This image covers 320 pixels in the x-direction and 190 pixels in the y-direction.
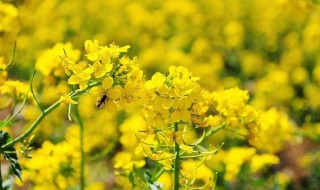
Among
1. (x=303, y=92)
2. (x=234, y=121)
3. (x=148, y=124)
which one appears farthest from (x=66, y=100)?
(x=303, y=92)

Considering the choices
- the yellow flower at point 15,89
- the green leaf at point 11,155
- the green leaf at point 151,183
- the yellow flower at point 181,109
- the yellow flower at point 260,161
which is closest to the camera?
the yellow flower at point 181,109

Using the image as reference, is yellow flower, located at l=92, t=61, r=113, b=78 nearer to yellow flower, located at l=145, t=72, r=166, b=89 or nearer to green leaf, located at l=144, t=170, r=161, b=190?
yellow flower, located at l=145, t=72, r=166, b=89

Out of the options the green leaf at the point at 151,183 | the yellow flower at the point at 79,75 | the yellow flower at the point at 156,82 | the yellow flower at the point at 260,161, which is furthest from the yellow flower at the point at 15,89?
the yellow flower at the point at 260,161

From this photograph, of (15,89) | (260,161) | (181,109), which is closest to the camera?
(181,109)

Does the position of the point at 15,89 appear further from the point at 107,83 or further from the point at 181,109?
the point at 181,109

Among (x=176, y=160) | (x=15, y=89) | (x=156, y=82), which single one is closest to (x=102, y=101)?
(x=156, y=82)

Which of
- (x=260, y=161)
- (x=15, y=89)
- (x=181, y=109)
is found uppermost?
(x=181, y=109)

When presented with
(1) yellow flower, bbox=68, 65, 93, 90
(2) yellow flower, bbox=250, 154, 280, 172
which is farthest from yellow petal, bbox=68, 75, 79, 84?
(2) yellow flower, bbox=250, 154, 280, 172

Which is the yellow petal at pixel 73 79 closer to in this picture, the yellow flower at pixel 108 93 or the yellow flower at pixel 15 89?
the yellow flower at pixel 108 93

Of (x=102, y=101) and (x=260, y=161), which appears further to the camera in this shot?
(x=260, y=161)
